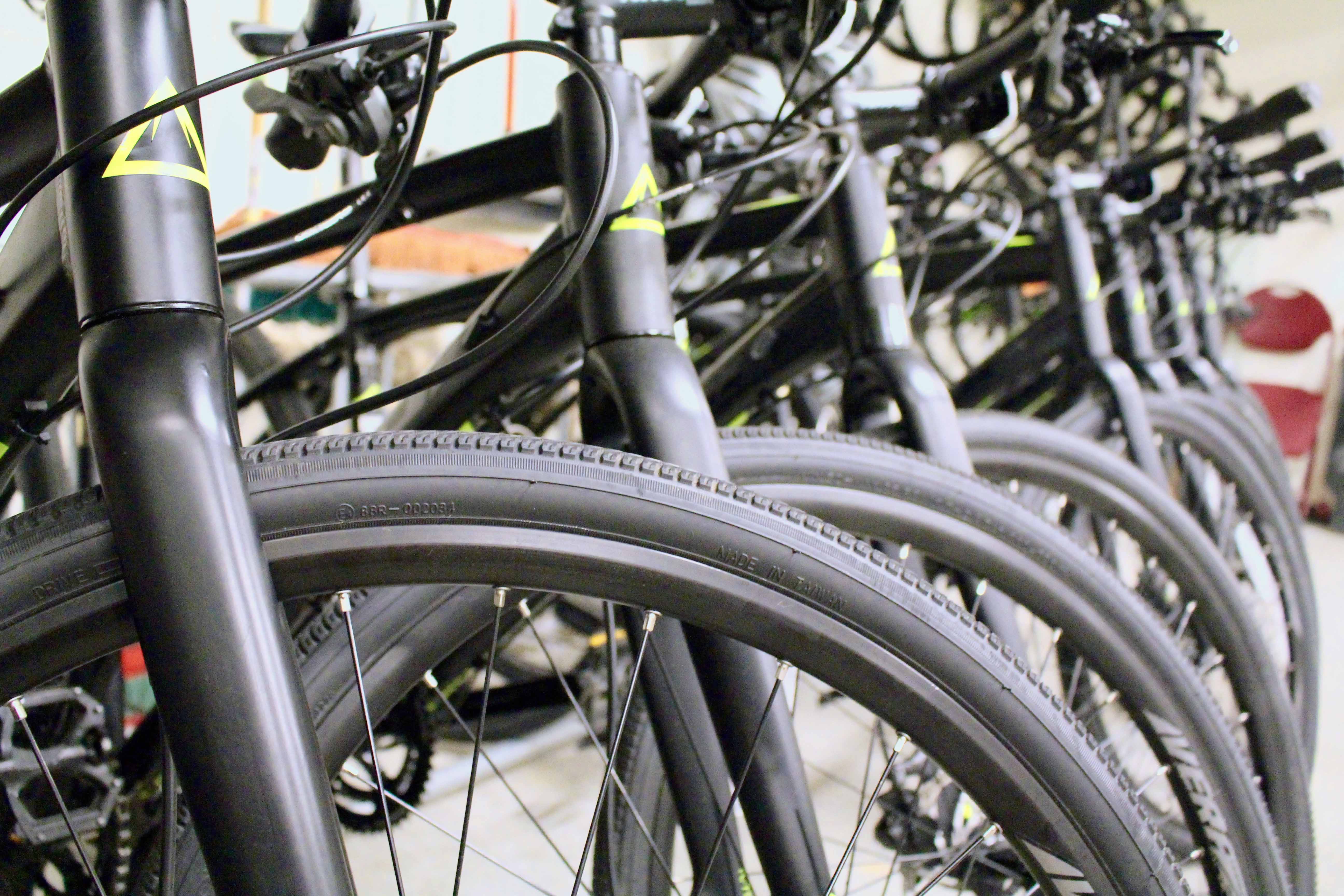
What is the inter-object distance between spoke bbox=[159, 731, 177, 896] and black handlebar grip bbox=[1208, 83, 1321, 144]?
1.35m

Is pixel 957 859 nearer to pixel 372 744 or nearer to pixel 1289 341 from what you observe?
pixel 372 744

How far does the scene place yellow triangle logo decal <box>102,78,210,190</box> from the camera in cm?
30

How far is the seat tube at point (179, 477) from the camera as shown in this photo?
28 cm

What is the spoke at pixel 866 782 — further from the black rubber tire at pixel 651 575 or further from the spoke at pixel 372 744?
the spoke at pixel 372 744

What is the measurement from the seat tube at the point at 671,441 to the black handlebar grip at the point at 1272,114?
103 centimetres

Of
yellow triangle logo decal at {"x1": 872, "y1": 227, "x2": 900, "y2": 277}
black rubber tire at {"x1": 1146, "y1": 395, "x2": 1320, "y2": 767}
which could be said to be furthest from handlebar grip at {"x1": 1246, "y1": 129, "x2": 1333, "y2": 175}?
yellow triangle logo decal at {"x1": 872, "y1": 227, "x2": 900, "y2": 277}

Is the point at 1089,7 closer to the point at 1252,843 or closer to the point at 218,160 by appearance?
the point at 1252,843

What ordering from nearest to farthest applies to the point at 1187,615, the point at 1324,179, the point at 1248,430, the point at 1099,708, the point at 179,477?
the point at 179,477, the point at 1099,708, the point at 1187,615, the point at 1248,430, the point at 1324,179

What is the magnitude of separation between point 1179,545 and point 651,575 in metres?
0.62

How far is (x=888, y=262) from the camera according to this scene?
77 cm

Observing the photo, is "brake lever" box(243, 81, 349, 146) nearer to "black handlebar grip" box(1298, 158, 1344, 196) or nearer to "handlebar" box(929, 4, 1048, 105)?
"handlebar" box(929, 4, 1048, 105)

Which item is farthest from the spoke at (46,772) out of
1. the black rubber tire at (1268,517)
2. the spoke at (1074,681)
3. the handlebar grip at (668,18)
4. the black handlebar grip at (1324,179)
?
the black handlebar grip at (1324,179)

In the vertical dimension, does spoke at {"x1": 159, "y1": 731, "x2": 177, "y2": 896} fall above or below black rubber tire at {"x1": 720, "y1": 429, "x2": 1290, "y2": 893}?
below

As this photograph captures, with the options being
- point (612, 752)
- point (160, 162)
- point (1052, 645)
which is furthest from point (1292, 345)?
point (160, 162)
